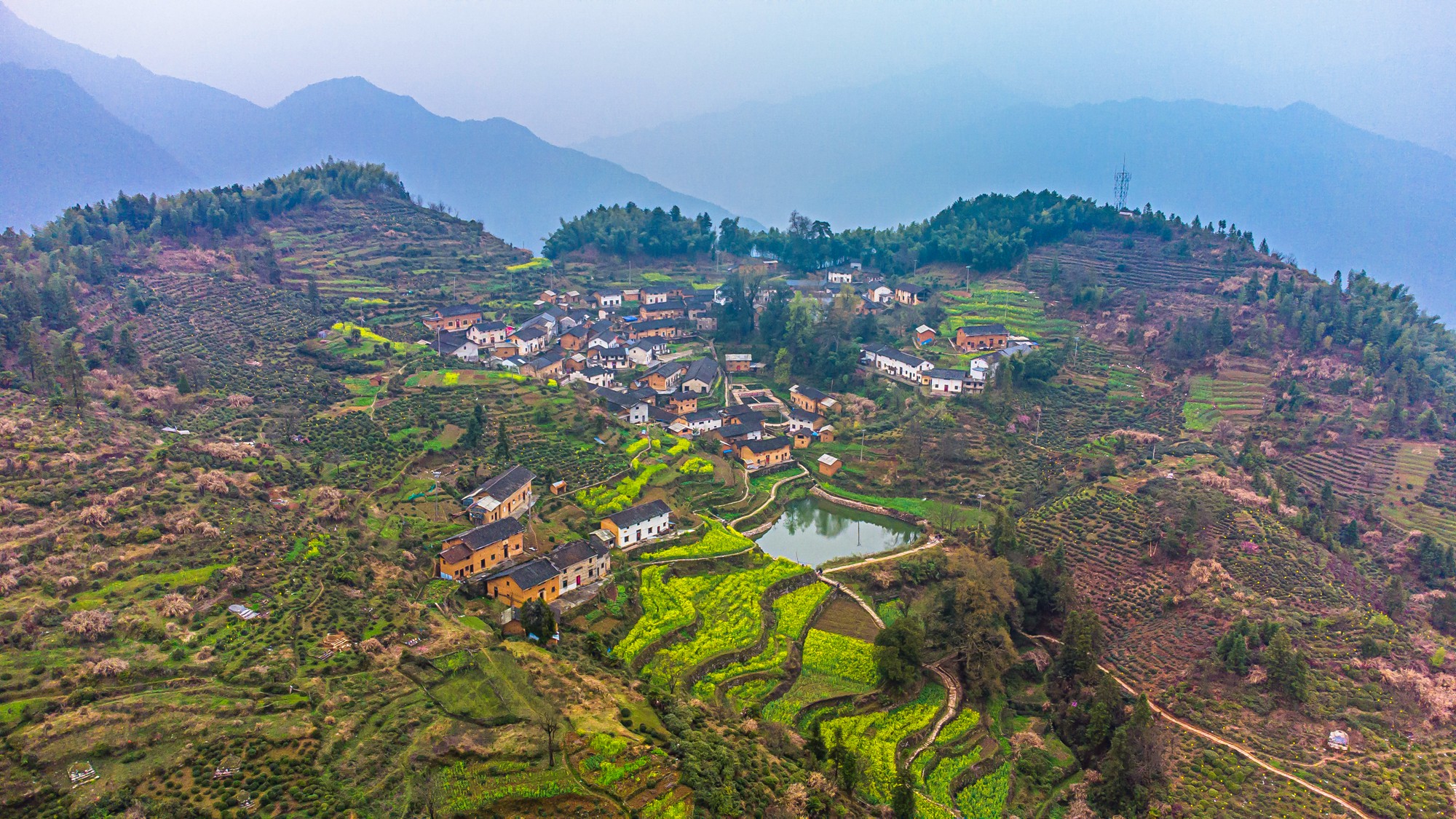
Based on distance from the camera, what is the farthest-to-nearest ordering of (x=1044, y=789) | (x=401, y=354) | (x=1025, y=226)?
1. (x=1025, y=226)
2. (x=401, y=354)
3. (x=1044, y=789)

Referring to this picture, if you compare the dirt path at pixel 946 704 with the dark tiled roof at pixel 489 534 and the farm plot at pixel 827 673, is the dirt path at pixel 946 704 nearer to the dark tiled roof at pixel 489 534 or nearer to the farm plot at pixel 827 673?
the farm plot at pixel 827 673

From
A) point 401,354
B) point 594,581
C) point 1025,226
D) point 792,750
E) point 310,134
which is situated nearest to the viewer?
point 792,750

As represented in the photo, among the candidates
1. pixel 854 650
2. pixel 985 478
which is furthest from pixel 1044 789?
pixel 985 478

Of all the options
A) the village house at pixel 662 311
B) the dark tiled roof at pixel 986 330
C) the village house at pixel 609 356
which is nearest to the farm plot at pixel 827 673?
the village house at pixel 609 356

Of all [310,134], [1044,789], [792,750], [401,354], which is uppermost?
[310,134]

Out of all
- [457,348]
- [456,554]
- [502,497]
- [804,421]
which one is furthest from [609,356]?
[456,554]

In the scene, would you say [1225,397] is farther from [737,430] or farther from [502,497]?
[502,497]

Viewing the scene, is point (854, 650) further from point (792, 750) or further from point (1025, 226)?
point (1025, 226)
